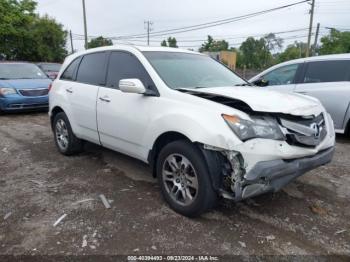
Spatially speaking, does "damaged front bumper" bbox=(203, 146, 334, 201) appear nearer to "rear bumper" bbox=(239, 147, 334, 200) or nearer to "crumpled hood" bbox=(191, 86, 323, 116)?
"rear bumper" bbox=(239, 147, 334, 200)

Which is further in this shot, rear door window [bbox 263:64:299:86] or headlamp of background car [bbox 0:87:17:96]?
headlamp of background car [bbox 0:87:17:96]

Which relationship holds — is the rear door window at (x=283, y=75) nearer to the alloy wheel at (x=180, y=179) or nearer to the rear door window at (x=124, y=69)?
the rear door window at (x=124, y=69)

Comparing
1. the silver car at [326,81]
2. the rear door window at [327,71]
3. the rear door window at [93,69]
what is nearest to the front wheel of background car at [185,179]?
the rear door window at [93,69]

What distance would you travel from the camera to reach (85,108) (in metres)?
4.87

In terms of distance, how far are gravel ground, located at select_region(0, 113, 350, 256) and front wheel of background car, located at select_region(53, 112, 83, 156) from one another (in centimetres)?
53

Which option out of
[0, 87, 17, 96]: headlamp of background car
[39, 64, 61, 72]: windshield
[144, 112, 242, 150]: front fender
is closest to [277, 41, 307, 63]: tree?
[39, 64, 61, 72]: windshield

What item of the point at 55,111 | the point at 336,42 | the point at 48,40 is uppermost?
the point at 336,42

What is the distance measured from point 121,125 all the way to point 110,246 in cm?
162

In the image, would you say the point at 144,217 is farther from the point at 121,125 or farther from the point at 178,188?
the point at 121,125

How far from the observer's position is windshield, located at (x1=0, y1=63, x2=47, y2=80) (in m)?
10.1

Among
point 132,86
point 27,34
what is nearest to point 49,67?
point 132,86

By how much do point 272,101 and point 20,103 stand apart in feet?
26.1

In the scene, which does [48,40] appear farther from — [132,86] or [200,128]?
[200,128]

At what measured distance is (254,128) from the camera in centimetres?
312
